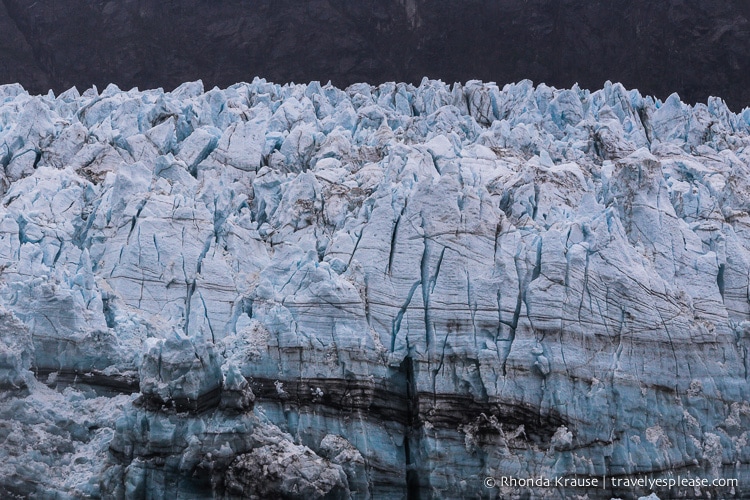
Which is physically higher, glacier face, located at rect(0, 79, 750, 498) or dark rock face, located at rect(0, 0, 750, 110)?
dark rock face, located at rect(0, 0, 750, 110)

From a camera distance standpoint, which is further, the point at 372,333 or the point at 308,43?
the point at 308,43

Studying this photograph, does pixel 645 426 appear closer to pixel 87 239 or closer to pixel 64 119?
pixel 87 239

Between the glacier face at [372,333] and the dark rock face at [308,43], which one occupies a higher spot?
the dark rock face at [308,43]

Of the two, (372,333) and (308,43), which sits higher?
(308,43)

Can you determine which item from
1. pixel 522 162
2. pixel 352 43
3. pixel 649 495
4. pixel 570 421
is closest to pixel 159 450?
pixel 570 421

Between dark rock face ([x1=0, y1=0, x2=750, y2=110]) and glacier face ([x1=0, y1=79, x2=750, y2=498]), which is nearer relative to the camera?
glacier face ([x1=0, y1=79, x2=750, y2=498])
